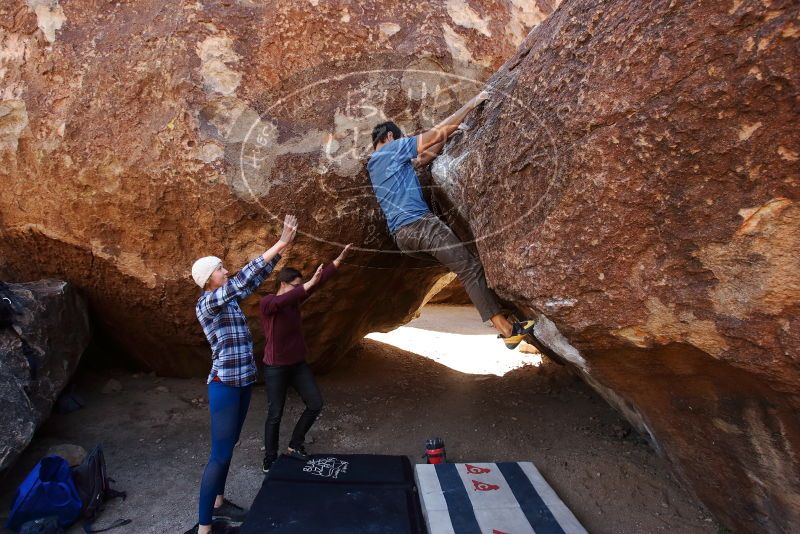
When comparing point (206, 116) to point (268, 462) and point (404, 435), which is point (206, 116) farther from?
point (404, 435)

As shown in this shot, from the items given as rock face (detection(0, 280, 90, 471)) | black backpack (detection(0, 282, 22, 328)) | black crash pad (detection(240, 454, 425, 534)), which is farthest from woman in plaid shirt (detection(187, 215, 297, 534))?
black backpack (detection(0, 282, 22, 328))

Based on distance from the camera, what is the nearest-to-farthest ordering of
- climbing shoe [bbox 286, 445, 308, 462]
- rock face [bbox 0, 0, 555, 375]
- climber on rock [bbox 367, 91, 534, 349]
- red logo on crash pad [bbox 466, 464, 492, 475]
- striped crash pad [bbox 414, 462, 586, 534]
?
striped crash pad [bbox 414, 462, 586, 534]
climber on rock [bbox 367, 91, 534, 349]
red logo on crash pad [bbox 466, 464, 492, 475]
climbing shoe [bbox 286, 445, 308, 462]
rock face [bbox 0, 0, 555, 375]

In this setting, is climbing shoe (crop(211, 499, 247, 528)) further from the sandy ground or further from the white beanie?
the white beanie

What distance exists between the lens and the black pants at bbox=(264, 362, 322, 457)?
10.6 ft

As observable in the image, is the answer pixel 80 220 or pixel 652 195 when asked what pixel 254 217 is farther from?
pixel 652 195

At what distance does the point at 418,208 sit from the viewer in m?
3.05

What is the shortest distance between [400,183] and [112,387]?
3044 millimetres

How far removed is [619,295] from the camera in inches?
79.9

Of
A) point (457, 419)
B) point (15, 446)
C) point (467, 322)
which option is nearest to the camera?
point (15, 446)

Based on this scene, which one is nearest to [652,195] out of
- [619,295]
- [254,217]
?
[619,295]

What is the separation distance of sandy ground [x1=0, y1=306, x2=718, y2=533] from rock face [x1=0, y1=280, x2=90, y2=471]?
0.33 metres

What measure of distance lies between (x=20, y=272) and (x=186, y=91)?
214 cm

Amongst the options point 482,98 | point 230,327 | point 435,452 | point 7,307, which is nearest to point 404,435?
point 435,452

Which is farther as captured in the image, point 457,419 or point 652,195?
point 457,419
